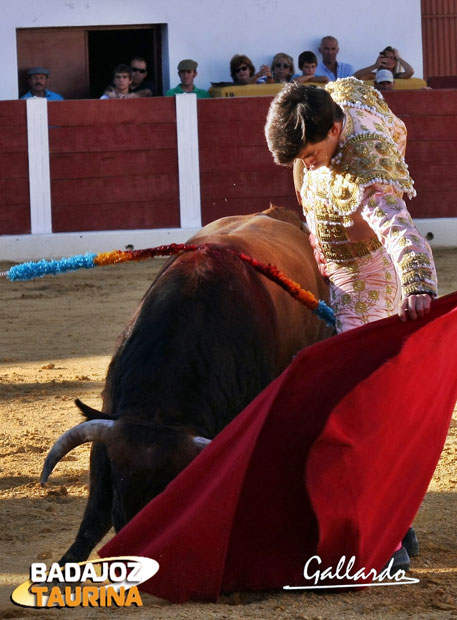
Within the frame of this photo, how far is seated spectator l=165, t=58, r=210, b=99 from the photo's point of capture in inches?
385

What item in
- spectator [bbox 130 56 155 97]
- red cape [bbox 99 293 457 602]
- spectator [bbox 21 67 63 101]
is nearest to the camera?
red cape [bbox 99 293 457 602]

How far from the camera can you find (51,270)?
323 centimetres

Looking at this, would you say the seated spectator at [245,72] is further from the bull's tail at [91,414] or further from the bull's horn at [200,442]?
the bull's horn at [200,442]

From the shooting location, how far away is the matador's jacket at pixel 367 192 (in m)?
2.58

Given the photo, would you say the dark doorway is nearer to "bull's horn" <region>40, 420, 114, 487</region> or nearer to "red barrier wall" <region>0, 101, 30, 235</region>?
"red barrier wall" <region>0, 101, 30, 235</region>

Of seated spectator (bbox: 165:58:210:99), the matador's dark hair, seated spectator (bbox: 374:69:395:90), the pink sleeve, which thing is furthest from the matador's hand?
seated spectator (bbox: 374:69:395:90)

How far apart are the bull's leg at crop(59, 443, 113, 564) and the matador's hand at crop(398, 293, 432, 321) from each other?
0.78 meters

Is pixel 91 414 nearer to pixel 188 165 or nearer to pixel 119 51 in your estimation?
pixel 188 165

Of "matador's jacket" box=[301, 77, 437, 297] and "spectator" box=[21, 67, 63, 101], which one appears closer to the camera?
"matador's jacket" box=[301, 77, 437, 297]

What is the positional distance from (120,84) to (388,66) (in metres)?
2.58

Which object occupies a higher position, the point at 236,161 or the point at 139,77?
the point at 139,77

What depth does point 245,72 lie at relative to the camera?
10000 mm

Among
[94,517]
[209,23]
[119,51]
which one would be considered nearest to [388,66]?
Answer: [209,23]

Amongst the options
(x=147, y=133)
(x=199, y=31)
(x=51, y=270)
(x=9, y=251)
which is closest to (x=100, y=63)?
(x=199, y=31)
